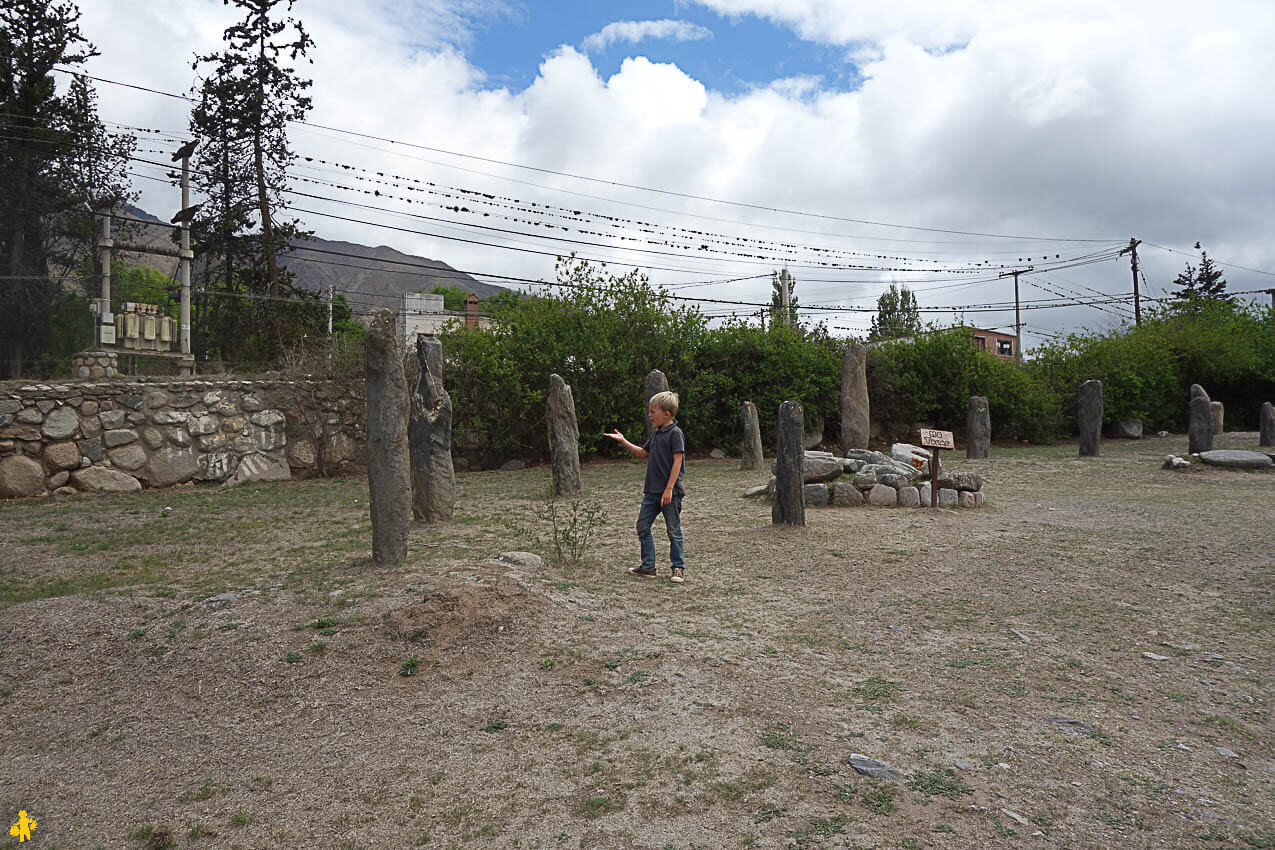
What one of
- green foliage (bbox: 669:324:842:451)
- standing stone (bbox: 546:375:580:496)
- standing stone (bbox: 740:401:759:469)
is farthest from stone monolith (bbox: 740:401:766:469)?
standing stone (bbox: 546:375:580:496)

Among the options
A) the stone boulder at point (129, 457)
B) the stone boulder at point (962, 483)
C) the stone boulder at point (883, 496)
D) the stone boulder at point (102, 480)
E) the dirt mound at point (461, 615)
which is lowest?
the dirt mound at point (461, 615)

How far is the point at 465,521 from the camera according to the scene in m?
9.05

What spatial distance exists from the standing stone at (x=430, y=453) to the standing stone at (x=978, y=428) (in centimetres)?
1341

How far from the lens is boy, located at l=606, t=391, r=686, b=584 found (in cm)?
623

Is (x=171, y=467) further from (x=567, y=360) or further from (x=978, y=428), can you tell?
(x=978, y=428)

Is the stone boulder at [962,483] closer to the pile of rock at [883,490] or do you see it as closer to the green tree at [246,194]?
the pile of rock at [883,490]

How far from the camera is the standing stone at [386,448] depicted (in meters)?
6.30

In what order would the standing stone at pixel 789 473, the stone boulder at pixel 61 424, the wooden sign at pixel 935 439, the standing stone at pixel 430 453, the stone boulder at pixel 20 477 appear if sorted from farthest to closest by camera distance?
the stone boulder at pixel 61 424 → the stone boulder at pixel 20 477 → the wooden sign at pixel 935 439 → the standing stone at pixel 789 473 → the standing stone at pixel 430 453

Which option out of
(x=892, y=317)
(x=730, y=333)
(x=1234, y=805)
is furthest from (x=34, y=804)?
(x=892, y=317)

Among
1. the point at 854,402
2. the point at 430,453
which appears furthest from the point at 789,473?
the point at 854,402

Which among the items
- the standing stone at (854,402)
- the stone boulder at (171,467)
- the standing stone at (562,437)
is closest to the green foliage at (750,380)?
the standing stone at (854,402)

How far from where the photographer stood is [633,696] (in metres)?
4.00

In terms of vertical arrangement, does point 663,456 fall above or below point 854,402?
below

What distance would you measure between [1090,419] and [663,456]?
50.9 feet
